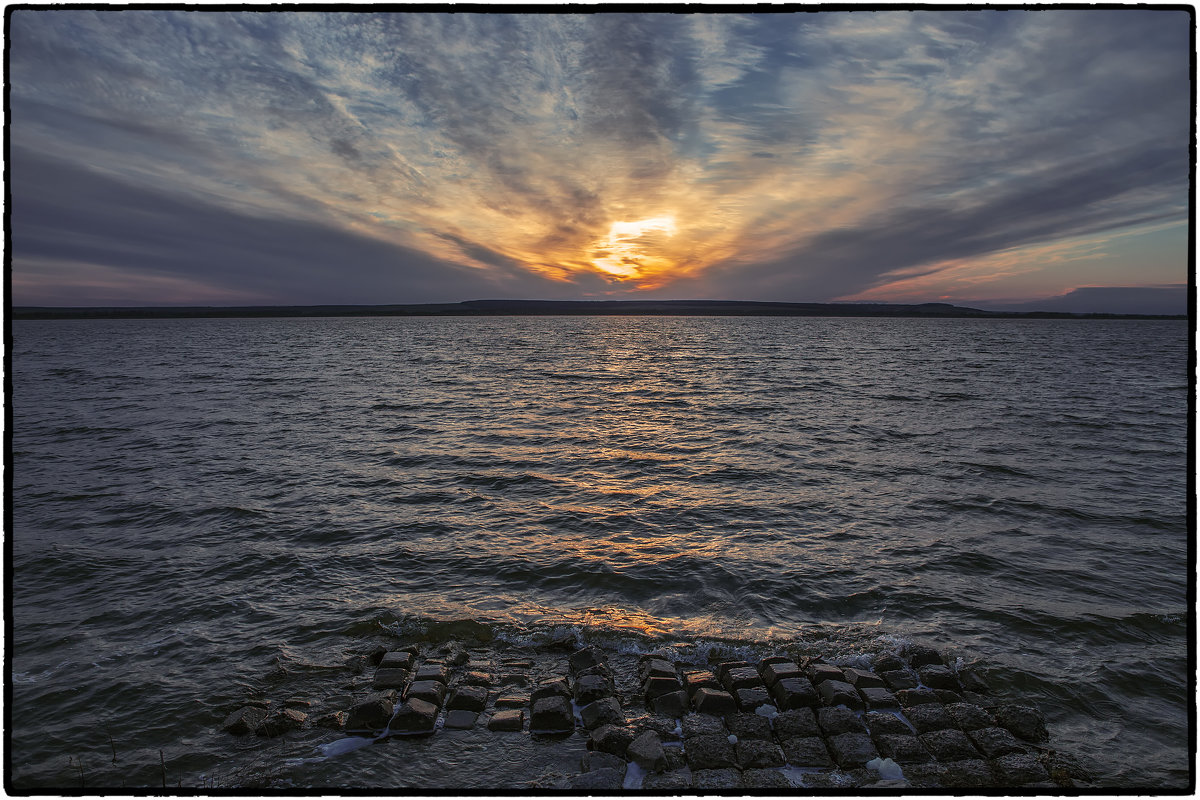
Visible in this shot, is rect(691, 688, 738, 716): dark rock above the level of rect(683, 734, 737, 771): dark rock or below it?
above

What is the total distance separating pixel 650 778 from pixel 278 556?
9.19m

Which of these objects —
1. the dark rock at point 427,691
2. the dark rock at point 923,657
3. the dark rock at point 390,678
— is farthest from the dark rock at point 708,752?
the dark rock at point 390,678

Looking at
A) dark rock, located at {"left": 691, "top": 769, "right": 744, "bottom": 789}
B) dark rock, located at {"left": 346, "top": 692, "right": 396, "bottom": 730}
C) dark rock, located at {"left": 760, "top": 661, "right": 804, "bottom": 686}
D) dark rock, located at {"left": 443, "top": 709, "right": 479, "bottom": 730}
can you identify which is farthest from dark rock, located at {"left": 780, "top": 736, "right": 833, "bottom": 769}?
dark rock, located at {"left": 346, "top": 692, "right": 396, "bottom": 730}

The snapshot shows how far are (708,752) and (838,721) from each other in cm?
151

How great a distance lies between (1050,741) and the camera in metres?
6.52

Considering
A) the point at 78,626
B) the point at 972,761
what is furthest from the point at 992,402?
the point at 78,626

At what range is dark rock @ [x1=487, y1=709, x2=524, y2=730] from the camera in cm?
661

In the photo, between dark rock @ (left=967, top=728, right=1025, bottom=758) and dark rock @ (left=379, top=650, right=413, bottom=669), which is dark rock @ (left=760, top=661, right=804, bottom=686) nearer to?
dark rock @ (left=967, top=728, right=1025, bottom=758)

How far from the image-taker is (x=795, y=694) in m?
6.87

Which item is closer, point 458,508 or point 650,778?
point 650,778

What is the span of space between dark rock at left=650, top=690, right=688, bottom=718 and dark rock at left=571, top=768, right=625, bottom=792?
1.09 m

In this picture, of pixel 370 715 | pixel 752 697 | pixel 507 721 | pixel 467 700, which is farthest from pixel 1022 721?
pixel 370 715

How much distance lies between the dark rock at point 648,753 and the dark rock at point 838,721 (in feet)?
5.93

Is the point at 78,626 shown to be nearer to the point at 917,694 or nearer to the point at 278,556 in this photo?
the point at 278,556
